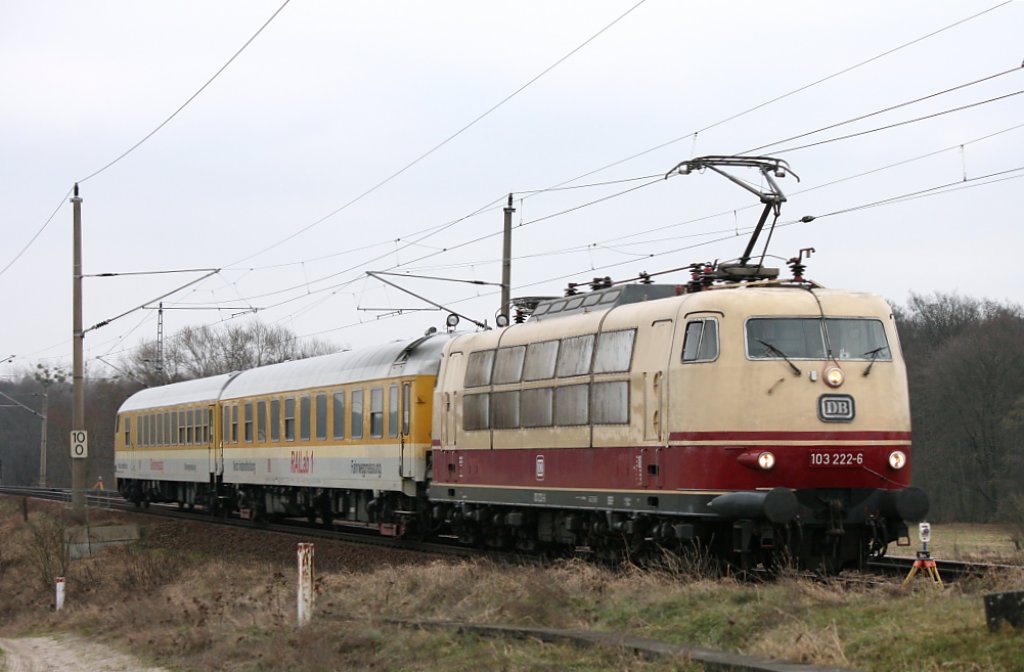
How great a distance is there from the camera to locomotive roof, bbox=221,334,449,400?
2312 centimetres


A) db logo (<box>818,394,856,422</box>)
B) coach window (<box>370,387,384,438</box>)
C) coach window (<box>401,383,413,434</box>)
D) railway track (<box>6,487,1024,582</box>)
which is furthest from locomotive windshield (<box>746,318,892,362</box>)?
coach window (<box>370,387,384,438</box>)

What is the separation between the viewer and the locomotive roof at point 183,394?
115 ft

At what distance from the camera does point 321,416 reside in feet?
89.6

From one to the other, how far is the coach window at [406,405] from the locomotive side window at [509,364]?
12.8ft

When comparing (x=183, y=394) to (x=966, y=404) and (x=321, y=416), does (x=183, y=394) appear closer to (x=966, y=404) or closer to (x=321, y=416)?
(x=321, y=416)

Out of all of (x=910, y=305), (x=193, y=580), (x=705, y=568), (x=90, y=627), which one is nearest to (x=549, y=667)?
(x=705, y=568)

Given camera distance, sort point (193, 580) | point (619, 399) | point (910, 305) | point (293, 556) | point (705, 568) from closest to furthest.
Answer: point (705, 568), point (619, 399), point (193, 580), point (293, 556), point (910, 305)

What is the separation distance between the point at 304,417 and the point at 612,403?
13296mm

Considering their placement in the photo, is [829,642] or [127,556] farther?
[127,556]

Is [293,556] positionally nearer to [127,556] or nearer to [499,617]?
[127,556]

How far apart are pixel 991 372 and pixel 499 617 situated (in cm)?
4919

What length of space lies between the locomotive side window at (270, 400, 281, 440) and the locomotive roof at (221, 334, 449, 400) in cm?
33

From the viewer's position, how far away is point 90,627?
65.6ft

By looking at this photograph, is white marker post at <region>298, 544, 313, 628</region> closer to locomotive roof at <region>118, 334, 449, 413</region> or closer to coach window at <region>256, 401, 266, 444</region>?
locomotive roof at <region>118, 334, 449, 413</region>
